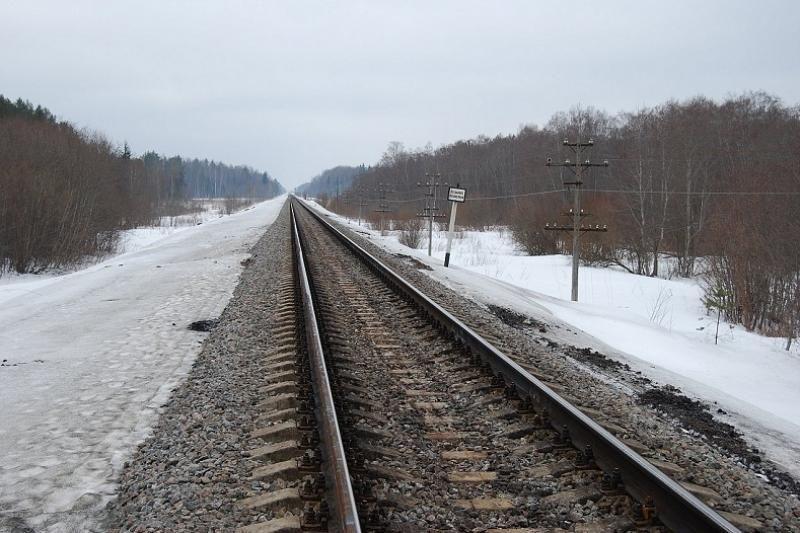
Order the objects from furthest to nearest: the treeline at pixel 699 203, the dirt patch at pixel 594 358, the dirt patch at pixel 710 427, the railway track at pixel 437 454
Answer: the treeline at pixel 699 203 < the dirt patch at pixel 594 358 < the dirt patch at pixel 710 427 < the railway track at pixel 437 454

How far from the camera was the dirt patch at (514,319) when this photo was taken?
31.1ft

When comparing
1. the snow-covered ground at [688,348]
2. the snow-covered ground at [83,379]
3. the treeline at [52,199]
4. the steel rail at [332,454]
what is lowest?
the snow-covered ground at [688,348]

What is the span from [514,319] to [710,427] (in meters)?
5.07

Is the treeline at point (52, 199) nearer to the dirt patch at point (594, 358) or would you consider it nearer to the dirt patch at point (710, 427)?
the dirt patch at point (594, 358)

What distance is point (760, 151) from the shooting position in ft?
102

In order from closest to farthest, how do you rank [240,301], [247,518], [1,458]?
[247,518]
[1,458]
[240,301]

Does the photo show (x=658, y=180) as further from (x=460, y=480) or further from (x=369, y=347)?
(x=460, y=480)

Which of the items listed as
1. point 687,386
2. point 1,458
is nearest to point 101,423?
point 1,458

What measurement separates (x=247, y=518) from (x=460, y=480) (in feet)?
4.39

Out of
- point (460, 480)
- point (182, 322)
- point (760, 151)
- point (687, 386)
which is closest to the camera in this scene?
point (460, 480)

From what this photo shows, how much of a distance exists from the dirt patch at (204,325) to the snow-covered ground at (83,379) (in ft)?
0.71

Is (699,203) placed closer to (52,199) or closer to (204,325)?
(204,325)

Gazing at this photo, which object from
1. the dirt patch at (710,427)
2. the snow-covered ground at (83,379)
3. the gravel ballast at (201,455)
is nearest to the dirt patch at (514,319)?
the dirt patch at (710,427)

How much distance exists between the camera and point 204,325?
8.38 m
